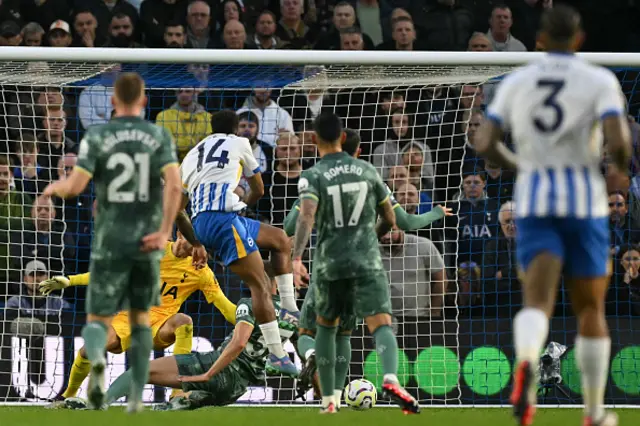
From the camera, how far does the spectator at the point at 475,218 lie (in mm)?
12680

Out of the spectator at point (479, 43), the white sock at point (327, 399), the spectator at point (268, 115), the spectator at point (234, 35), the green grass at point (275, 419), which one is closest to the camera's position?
the green grass at point (275, 419)

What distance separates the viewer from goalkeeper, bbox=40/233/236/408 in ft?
36.5

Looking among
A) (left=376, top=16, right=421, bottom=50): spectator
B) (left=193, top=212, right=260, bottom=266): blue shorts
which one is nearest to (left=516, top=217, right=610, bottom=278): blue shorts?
(left=193, top=212, right=260, bottom=266): blue shorts

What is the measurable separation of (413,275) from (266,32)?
3.68 m

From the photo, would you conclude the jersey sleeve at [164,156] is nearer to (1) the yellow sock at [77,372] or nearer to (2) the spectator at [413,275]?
(1) the yellow sock at [77,372]

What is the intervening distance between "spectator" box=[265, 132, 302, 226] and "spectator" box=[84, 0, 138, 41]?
299 centimetres

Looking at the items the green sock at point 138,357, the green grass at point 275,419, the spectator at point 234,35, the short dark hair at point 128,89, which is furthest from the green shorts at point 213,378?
the spectator at point 234,35

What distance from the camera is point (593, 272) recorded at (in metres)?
6.21

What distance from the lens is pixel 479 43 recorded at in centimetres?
1466

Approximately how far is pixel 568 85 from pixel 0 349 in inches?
293

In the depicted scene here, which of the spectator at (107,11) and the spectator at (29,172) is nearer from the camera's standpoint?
the spectator at (29,172)

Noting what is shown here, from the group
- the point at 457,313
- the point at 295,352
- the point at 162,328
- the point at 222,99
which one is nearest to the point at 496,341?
the point at 457,313

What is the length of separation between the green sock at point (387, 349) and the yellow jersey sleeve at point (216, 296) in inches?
112

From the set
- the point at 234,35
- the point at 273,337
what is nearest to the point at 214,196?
the point at 273,337
